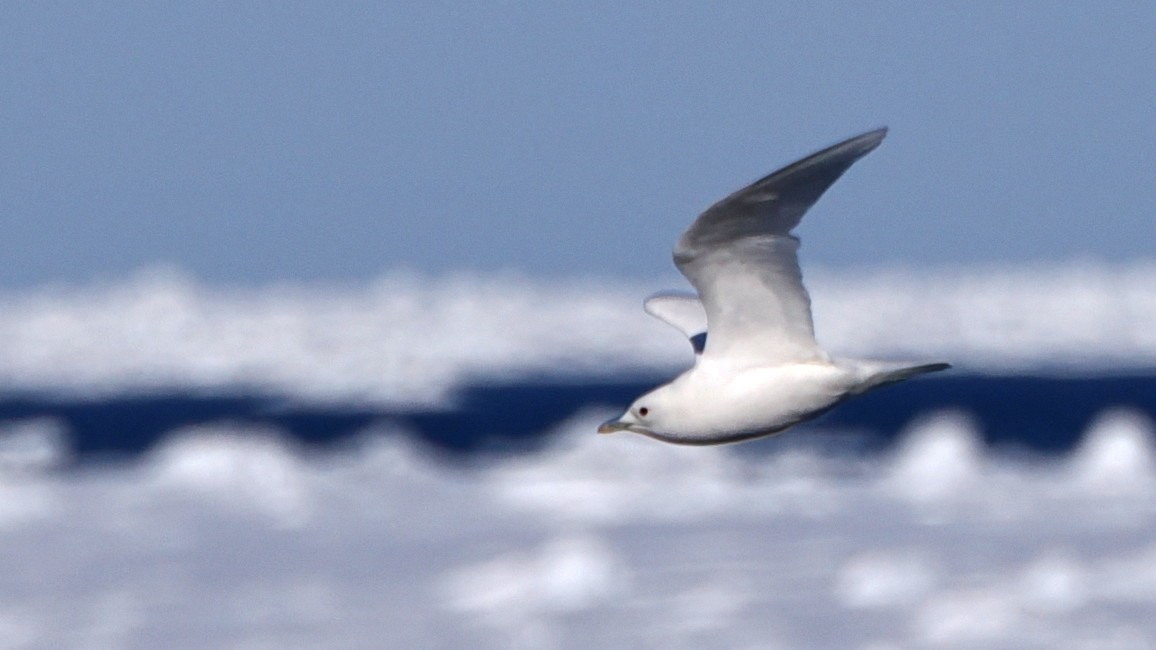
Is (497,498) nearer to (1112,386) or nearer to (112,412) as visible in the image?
(112,412)

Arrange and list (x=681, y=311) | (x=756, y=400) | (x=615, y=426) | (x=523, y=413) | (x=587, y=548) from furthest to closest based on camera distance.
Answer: (x=523, y=413) < (x=587, y=548) < (x=681, y=311) < (x=615, y=426) < (x=756, y=400)

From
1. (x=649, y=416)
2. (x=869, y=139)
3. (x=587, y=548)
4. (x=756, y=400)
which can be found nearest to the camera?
(x=869, y=139)

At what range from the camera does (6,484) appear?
24422mm

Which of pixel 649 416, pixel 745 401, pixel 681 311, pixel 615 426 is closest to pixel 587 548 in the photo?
pixel 681 311

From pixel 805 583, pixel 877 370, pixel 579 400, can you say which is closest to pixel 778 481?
pixel 805 583

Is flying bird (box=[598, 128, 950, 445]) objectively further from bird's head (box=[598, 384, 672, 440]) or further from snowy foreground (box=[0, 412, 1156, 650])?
snowy foreground (box=[0, 412, 1156, 650])

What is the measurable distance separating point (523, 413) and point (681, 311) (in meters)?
22.8

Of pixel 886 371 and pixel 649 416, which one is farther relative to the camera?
pixel 649 416

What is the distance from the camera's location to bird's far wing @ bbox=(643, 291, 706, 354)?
30.1 feet

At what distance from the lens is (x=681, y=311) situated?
9438 mm

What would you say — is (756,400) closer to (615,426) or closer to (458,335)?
(615,426)

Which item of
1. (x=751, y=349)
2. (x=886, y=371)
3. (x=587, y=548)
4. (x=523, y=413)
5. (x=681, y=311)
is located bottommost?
(x=886, y=371)

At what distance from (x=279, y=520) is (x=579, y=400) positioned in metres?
12.5

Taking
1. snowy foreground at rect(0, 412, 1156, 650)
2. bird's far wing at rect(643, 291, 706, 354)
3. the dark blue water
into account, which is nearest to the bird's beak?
bird's far wing at rect(643, 291, 706, 354)
